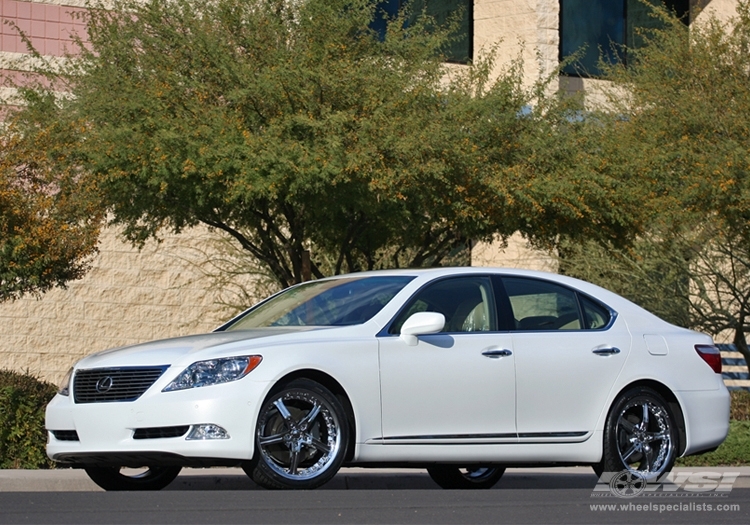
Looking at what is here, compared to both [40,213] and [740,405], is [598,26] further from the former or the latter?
[40,213]

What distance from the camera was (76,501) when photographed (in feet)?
26.5

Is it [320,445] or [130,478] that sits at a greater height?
[320,445]

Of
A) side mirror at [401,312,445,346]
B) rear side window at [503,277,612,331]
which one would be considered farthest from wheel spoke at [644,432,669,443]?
side mirror at [401,312,445,346]

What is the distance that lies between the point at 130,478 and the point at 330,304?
2.14 metres

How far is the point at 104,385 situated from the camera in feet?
28.2

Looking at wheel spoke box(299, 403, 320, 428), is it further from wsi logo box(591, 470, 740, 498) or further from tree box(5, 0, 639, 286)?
tree box(5, 0, 639, 286)

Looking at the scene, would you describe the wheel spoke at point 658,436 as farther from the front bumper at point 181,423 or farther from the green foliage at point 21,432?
the green foliage at point 21,432

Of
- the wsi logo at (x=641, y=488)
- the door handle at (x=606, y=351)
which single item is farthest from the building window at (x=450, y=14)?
the wsi logo at (x=641, y=488)

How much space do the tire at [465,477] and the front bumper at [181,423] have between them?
9.61 ft

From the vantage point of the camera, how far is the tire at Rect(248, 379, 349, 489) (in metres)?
8.30

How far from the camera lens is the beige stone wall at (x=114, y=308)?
81.8 ft

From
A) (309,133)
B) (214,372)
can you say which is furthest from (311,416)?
(309,133)

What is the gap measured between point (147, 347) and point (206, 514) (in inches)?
74.1

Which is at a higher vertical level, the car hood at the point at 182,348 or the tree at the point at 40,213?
the tree at the point at 40,213
